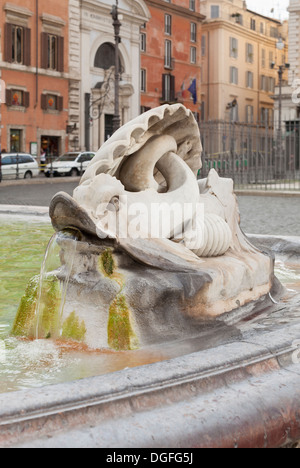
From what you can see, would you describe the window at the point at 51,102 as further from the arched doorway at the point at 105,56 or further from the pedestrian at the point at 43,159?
the arched doorway at the point at 105,56

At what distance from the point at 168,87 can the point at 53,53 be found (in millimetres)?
11701

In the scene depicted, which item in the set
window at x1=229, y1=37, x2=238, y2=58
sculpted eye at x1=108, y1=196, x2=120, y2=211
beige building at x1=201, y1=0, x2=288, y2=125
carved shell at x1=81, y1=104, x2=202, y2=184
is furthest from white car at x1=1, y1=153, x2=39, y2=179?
window at x1=229, y1=37, x2=238, y2=58

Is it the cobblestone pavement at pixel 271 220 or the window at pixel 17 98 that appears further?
the window at pixel 17 98

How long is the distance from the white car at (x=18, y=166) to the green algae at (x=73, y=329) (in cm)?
2337

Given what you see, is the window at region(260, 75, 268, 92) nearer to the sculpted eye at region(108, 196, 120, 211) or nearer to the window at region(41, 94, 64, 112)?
the window at region(41, 94, 64, 112)

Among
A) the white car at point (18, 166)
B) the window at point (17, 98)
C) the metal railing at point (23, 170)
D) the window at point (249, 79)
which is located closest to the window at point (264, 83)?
the window at point (249, 79)

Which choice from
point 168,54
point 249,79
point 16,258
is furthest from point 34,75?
point 249,79

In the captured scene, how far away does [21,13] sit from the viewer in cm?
3117

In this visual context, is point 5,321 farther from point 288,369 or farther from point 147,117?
point 288,369

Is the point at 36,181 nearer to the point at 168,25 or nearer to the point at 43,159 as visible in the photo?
the point at 43,159

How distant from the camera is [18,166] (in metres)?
26.6

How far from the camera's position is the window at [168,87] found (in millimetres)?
43000

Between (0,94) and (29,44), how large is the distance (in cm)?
368
